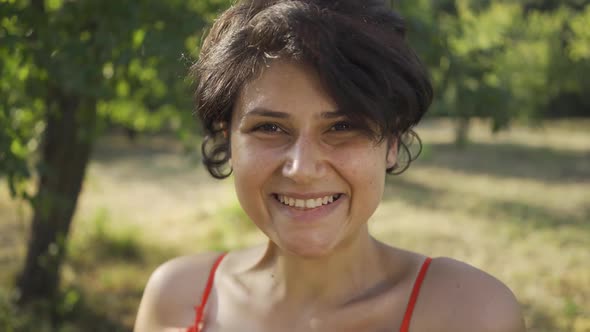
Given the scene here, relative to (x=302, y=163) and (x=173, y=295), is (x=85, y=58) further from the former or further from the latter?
(x=302, y=163)

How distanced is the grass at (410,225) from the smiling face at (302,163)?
162 centimetres

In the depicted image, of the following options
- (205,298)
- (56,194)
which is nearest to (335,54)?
(205,298)

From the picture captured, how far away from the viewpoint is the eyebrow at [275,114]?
148 cm

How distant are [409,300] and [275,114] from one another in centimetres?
62

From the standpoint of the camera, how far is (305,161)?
150cm

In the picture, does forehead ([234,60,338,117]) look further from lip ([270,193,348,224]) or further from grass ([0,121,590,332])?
grass ([0,121,590,332])

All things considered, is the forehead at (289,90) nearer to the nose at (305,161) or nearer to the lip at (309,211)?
the nose at (305,161)

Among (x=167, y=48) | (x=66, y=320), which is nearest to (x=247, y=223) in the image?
(x=66, y=320)

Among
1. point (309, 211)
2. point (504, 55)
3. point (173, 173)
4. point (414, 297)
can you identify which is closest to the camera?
point (309, 211)

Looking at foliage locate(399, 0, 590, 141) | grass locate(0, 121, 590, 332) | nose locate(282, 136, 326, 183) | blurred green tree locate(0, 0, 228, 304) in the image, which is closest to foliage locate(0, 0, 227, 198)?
blurred green tree locate(0, 0, 228, 304)

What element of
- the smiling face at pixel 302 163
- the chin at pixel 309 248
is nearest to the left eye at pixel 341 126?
the smiling face at pixel 302 163

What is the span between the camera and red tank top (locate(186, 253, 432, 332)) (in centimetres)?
166

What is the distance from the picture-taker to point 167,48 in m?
2.44

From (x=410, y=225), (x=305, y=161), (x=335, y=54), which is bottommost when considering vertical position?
(x=410, y=225)
